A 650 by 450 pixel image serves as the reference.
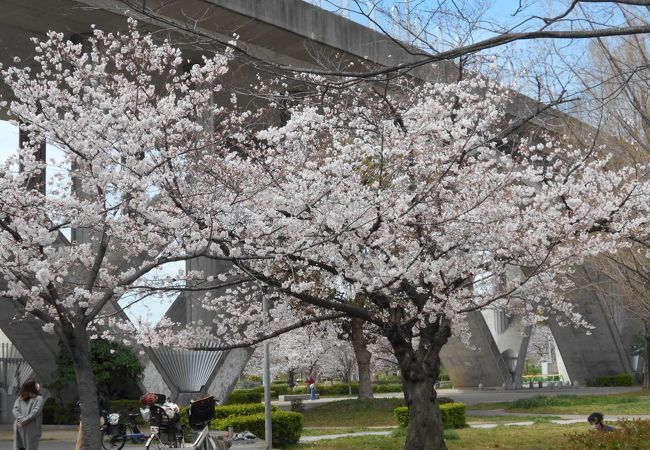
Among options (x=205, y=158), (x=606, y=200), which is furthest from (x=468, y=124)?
(x=205, y=158)

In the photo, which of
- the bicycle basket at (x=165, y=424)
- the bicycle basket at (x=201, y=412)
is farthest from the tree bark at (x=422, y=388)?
the bicycle basket at (x=165, y=424)

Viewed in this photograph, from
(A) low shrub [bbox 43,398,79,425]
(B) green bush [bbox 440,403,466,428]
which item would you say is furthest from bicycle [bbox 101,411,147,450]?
(B) green bush [bbox 440,403,466,428]

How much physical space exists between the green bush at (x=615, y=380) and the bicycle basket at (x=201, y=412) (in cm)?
3040

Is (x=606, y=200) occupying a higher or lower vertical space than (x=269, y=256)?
higher

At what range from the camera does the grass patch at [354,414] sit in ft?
73.8

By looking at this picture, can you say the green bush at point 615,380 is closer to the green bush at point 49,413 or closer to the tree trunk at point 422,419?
the green bush at point 49,413

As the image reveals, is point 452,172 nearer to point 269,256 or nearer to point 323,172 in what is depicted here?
point 323,172

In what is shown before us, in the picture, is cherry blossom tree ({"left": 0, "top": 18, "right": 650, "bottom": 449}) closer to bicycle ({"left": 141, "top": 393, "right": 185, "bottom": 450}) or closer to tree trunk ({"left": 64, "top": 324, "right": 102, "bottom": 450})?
tree trunk ({"left": 64, "top": 324, "right": 102, "bottom": 450})

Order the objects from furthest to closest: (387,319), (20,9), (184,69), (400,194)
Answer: (184,69) < (20,9) < (387,319) < (400,194)

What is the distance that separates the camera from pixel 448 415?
18047mm

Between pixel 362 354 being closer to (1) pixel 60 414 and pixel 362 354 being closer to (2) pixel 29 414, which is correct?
(1) pixel 60 414

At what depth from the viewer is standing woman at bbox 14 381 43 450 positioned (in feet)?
35.0

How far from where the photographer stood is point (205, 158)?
11.9 metres

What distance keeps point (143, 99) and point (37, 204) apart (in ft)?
6.69
